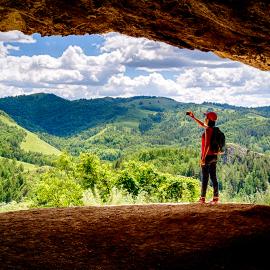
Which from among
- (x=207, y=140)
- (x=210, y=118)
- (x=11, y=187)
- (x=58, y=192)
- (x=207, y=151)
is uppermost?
(x=210, y=118)

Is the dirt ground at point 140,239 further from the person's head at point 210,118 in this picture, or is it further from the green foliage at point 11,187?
the green foliage at point 11,187

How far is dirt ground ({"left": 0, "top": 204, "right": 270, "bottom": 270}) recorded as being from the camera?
9555 mm

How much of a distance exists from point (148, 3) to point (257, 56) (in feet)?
16.5

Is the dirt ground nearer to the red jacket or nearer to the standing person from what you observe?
the standing person

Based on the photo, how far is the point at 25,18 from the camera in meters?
13.3

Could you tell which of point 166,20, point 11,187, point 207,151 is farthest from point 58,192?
point 11,187

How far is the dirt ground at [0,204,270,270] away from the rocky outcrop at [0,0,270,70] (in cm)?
544

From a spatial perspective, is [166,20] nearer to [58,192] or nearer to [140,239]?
[140,239]

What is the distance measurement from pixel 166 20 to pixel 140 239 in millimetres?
6460

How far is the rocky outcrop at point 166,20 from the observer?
35.4 feet

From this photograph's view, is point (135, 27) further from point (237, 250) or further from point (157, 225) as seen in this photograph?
point (237, 250)

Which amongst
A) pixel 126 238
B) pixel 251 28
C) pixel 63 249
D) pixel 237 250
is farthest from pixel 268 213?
pixel 63 249

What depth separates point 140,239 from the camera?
1126cm

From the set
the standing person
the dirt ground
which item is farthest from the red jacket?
the dirt ground
